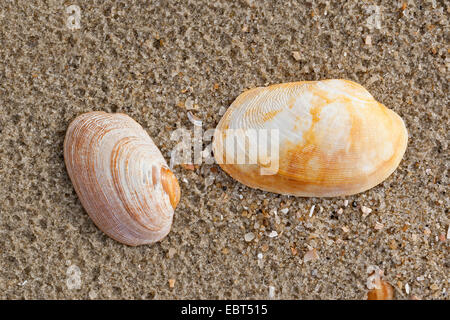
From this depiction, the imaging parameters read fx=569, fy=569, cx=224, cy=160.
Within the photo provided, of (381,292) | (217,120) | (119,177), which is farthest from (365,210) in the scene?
(119,177)

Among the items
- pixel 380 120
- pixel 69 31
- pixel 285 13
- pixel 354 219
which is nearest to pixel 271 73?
pixel 285 13

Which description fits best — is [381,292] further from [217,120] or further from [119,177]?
[119,177]

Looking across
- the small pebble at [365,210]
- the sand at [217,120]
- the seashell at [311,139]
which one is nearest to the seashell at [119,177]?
the sand at [217,120]

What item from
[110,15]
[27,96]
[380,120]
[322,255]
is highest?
[110,15]

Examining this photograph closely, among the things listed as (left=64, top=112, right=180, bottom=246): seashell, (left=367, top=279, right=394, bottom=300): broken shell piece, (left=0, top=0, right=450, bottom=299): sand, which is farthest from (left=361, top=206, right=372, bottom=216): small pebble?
(left=64, top=112, right=180, bottom=246): seashell

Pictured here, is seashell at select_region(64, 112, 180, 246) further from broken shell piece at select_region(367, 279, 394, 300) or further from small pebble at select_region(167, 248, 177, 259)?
broken shell piece at select_region(367, 279, 394, 300)

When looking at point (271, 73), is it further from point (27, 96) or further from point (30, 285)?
point (30, 285)

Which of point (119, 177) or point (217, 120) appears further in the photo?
point (217, 120)
